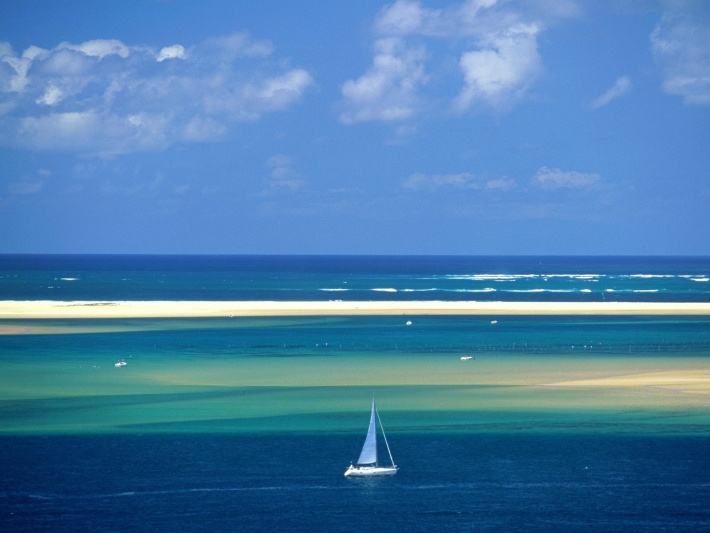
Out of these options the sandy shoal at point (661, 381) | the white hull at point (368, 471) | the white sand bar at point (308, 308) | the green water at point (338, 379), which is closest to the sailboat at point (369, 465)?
the white hull at point (368, 471)

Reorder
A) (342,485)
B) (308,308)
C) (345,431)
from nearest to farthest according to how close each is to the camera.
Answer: (342,485), (345,431), (308,308)

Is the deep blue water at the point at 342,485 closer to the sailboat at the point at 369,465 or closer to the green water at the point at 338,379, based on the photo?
the sailboat at the point at 369,465

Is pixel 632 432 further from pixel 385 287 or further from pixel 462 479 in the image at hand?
pixel 385 287

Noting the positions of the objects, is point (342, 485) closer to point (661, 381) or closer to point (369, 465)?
point (369, 465)

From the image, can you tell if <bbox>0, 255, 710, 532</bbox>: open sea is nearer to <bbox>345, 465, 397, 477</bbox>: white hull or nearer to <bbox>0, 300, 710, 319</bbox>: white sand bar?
<bbox>345, 465, 397, 477</bbox>: white hull

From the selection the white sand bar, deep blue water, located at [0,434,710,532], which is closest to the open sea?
deep blue water, located at [0,434,710,532]

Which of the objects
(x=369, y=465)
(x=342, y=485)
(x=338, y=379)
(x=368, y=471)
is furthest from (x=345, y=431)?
(x=338, y=379)
